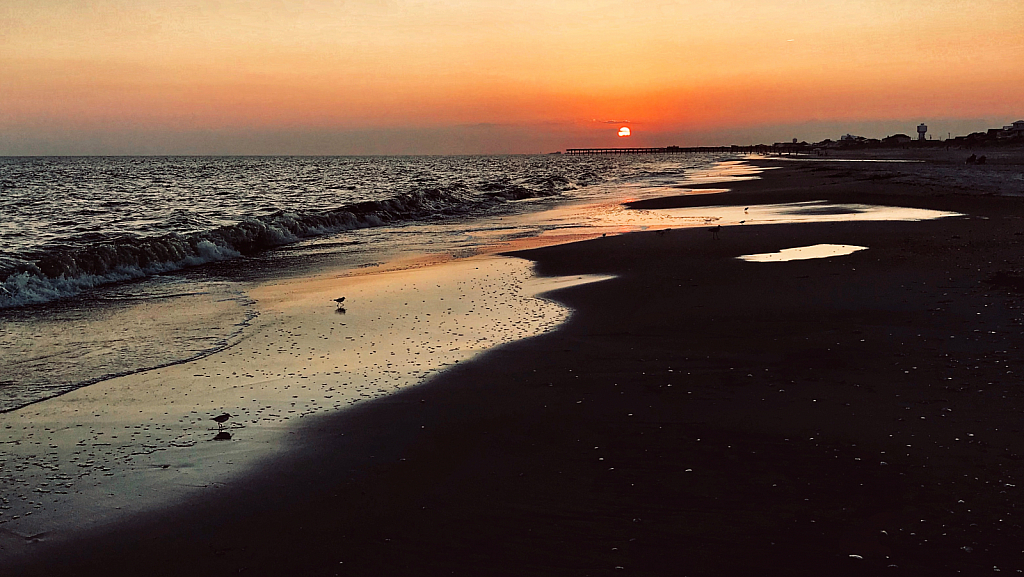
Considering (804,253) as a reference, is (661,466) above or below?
below

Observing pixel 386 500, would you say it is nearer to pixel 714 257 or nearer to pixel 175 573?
pixel 175 573

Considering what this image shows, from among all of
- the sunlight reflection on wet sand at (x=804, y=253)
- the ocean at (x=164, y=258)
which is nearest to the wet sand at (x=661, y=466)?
the ocean at (x=164, y=258)

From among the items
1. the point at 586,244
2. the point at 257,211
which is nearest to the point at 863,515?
the point at 586,244

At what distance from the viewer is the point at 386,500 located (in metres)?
4.79

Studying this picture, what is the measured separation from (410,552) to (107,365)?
5.81 m

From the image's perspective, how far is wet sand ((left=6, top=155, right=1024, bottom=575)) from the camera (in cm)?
408

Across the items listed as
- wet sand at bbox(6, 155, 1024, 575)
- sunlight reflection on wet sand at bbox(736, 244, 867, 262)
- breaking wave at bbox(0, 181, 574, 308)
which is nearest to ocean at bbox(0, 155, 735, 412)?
breaking wave at bbox(0, 181, 574, 308)

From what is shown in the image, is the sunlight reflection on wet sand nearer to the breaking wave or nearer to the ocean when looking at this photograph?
the ocean

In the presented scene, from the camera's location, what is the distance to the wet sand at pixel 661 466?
4.08 metres

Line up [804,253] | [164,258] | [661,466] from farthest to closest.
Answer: [164,258] < [804,253] < [661,466]

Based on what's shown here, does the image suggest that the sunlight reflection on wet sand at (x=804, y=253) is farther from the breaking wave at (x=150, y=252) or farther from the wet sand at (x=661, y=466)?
the breaking wave at (x=150, y=252)

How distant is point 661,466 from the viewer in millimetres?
5133

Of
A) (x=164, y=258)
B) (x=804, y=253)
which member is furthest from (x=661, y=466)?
(x=164, y=258)

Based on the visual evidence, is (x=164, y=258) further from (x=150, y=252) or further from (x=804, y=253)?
(x=804, y=253)
